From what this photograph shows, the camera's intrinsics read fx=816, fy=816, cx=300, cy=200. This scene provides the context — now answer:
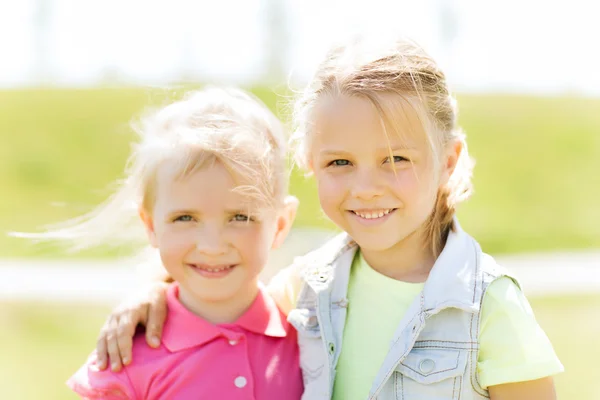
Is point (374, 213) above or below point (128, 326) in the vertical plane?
above

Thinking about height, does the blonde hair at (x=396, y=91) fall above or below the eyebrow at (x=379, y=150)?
above

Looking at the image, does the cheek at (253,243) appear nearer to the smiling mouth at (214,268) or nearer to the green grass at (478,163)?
the smiling mouth at (214,268)

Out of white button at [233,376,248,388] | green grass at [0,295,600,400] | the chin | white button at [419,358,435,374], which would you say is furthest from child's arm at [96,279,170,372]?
green grass at [0,295,600,400]

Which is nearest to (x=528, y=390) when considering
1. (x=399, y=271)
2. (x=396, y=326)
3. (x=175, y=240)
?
(x=396, y=326)

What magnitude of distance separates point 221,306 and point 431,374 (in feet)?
2.36

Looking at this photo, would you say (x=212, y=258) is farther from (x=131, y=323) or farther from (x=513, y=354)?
(x=513, y=354)

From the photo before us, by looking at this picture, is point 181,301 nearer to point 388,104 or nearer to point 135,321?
point 135,321

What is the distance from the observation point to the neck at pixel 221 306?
260 cm

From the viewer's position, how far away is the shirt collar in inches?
98.9

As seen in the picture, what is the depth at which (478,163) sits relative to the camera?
1211 cm

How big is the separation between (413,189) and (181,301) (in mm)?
872

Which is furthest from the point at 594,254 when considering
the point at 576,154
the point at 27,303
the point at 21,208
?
the point at 21,208

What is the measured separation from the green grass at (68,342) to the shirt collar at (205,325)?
7.89ft

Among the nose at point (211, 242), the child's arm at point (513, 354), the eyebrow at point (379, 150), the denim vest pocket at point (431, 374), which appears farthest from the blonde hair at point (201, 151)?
the child's arm at point (513, 354)
